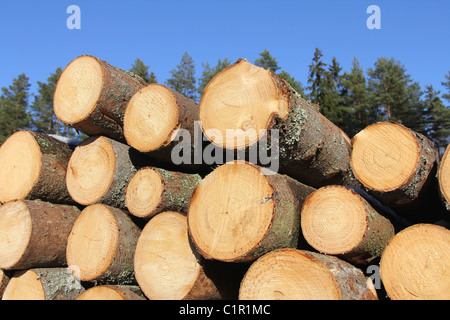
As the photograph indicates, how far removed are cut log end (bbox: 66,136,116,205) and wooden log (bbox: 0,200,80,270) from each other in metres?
0.29

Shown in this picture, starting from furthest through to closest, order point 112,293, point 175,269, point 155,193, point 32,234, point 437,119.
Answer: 1. point 437,119
2. point 32,234
3. point 155,193
4. point 112,293
5. point 175,269

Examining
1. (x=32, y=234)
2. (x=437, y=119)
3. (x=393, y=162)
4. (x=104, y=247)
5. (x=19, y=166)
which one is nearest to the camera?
(x=393, y=162)

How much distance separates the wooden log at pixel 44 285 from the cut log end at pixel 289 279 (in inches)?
66.2

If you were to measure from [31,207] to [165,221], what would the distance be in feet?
4.35

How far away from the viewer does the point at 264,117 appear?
2148mm

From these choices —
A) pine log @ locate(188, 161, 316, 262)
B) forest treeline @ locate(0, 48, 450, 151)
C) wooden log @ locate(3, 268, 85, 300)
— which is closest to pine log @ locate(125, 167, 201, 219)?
pine log @ locate(188, 161, 316, 262)

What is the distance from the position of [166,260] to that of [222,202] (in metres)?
0.66

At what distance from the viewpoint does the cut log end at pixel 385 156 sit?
2.14 meters

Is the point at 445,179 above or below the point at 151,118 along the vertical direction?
below

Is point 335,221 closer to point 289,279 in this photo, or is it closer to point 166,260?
point 289,279

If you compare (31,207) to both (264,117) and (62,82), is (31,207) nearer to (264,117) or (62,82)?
(62,82)

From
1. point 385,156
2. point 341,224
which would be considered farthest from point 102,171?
point 385,156

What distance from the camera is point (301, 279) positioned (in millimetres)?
1899

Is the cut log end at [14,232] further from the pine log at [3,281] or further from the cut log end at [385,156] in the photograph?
the cut log end at [385,156]
